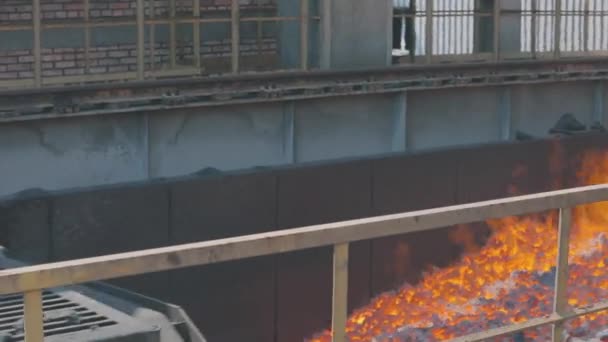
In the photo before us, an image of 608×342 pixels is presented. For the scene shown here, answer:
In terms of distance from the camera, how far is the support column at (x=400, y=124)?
1305cm

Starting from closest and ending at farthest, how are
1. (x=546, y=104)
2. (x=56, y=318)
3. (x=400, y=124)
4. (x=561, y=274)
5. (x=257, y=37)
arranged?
1. (x=56, y=318)
2. (x=561, y=274)
3. (x=400, y=124)
4. (x=546, y=104)
5. (x=257, y=37)

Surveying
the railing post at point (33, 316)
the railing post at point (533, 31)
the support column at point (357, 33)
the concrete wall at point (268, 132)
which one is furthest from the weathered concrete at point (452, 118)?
the railing post at point (33, 316)

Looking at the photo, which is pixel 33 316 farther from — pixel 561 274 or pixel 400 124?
pixel 400 124

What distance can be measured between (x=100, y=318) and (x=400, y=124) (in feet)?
27.3

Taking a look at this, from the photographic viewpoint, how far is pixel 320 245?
437 cm

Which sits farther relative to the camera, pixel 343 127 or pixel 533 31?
pixel 533 31

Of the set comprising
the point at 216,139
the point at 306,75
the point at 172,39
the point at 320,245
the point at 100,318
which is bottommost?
the point at 100,318

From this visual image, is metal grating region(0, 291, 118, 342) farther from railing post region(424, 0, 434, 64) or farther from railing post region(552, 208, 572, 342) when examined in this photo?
railing post region(424, 0, 434, 64)

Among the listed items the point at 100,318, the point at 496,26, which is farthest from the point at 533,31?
the point at 100,318

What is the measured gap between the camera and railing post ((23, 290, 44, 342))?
3.78 metres

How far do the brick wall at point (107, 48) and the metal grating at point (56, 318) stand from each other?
868 cm

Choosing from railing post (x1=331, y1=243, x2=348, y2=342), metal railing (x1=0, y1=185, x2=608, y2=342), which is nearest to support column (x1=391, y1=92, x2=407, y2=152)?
metal railing (x1=0, y1=185, x2=608, y2=342)

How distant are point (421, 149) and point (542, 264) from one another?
2.02 meters

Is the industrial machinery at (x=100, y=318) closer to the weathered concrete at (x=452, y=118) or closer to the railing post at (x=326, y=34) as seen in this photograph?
the railing post at (x=326, y=34)
